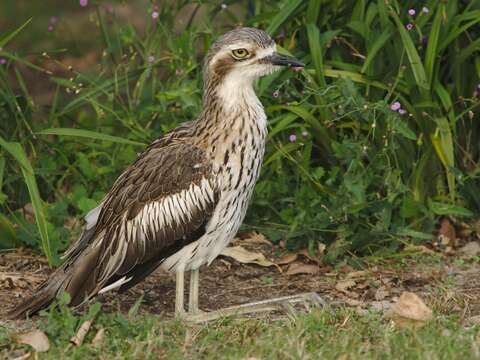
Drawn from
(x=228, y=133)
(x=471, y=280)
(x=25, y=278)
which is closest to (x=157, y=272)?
(x=25, y=278)

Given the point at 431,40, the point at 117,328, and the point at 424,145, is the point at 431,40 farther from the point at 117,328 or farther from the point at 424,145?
the point at 117,328

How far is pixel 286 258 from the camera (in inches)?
278

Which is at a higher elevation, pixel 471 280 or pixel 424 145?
pixel 424 145

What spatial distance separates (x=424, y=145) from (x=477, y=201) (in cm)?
49

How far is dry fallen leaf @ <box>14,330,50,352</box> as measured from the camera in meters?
5.12

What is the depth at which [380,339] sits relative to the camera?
523cm

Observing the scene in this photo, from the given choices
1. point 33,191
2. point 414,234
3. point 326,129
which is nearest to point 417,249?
point 414,234

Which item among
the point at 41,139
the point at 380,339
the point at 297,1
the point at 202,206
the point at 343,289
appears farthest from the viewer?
the point at 41,139

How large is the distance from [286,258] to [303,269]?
0.18m

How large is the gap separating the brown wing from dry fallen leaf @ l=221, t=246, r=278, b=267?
102cm

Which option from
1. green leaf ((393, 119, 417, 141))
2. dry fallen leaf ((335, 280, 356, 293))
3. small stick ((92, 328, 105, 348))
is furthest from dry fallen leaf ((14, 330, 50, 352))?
green leaf ((393, 119, 417, 141))

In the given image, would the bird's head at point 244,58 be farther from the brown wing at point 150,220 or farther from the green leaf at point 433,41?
the green leaf at point 433,41

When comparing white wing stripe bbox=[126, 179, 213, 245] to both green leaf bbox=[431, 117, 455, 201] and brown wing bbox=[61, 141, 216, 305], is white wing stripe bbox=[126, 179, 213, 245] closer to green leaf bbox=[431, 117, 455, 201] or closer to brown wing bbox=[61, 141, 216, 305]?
brown wing bbox=[61, 141, 216, 305]

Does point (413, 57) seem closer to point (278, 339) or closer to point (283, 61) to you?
point (283, 61)
